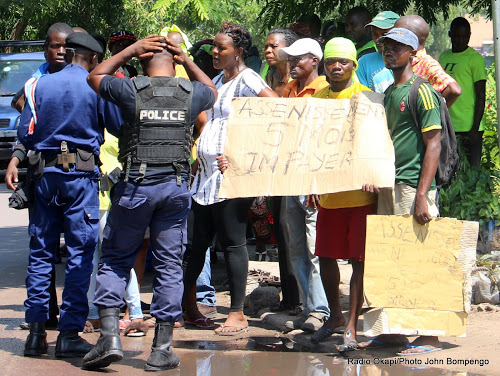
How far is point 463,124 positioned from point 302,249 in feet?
11.5

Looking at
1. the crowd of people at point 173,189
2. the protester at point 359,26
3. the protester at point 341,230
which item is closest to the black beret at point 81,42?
the crowd of people at point 173,189

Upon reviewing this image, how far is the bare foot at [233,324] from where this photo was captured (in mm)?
6418

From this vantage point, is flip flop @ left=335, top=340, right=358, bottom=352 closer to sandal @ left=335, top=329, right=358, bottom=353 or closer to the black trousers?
sandal @ left=335, top=329, right=358, bottom=353

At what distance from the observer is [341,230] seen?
19.3 ft

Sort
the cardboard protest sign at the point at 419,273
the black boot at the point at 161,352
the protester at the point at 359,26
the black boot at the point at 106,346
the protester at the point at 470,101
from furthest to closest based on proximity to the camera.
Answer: the protester at the point at 470,101 → the protester at the point at 359,26 → the cardboard protest sign at the point at 419,273 → the black boot at the point at 161,352 → the black boot at the point at 106,346

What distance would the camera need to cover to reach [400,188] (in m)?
5.60

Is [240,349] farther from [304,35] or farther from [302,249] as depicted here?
[304,35]

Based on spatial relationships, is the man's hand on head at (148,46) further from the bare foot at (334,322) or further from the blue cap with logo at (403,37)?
the bare foot at (334,322)

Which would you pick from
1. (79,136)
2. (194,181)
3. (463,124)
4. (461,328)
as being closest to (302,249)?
(194,181)

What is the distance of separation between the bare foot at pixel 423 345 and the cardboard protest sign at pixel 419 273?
0.14 metres

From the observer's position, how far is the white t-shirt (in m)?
6.32

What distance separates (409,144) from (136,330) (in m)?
2.52

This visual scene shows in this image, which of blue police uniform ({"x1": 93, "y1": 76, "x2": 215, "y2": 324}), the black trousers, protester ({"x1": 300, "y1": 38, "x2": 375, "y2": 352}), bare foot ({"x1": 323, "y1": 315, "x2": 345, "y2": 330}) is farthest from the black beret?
bare foot ({"x1": 323, "y1": 315, "x2": 345, "y2": 330})

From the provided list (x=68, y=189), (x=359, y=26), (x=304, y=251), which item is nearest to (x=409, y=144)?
(x=304, y=251)
